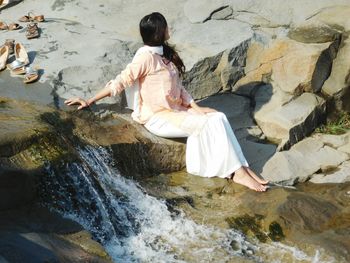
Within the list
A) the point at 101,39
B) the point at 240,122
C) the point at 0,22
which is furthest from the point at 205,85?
the point at 0,22

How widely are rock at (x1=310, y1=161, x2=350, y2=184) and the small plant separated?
76cm

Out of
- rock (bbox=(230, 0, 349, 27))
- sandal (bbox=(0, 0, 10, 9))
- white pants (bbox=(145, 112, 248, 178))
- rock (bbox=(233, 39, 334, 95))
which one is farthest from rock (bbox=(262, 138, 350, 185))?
sandal (bbox=(0, 0, 10, 9))

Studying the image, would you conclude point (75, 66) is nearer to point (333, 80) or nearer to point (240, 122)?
point (240, 122)

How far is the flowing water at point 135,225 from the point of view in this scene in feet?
17.7

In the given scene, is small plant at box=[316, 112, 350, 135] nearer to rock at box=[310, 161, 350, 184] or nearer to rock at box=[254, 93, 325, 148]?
rock at box=[254, 93, 325, 148]

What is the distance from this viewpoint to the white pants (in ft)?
20.4

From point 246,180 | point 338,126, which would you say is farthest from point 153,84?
point 338,126

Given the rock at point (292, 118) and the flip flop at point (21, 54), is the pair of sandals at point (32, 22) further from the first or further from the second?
the rock at point (292, 118)

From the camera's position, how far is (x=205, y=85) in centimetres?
777

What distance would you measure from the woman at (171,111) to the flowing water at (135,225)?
0.68 meters

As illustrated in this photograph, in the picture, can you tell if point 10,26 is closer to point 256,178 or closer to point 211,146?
point 211,146

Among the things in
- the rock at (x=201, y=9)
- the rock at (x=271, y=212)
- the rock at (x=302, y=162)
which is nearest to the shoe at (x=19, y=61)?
the rock at (x=271, y=212)

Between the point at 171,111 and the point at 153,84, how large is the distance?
1.07ft

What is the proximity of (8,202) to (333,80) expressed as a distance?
14.6 feet
